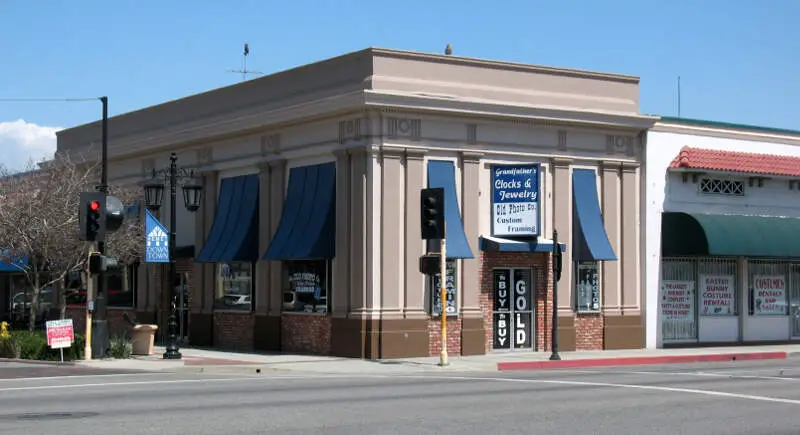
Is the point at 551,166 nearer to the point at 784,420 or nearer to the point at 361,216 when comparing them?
the point at 361,216

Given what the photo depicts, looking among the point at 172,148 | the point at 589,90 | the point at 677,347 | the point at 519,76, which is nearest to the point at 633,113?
the point at 589,90

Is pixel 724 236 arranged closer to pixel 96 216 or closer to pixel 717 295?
pixel 717 295

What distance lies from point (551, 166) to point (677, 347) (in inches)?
282

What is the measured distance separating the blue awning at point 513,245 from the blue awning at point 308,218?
4120mm

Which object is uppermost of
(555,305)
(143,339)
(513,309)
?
(555,305)

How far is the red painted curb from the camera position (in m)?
27.8

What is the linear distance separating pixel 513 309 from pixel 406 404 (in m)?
14.9

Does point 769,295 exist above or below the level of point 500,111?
below

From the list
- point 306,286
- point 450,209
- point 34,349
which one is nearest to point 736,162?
point 450,209

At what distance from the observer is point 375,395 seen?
1895cm

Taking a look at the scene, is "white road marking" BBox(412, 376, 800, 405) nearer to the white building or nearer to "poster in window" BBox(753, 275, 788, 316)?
the white building

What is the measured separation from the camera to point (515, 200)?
30906 mm

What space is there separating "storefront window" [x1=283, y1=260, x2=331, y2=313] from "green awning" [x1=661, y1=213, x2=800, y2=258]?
1042 centimetres

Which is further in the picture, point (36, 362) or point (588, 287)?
point (588, 287)
